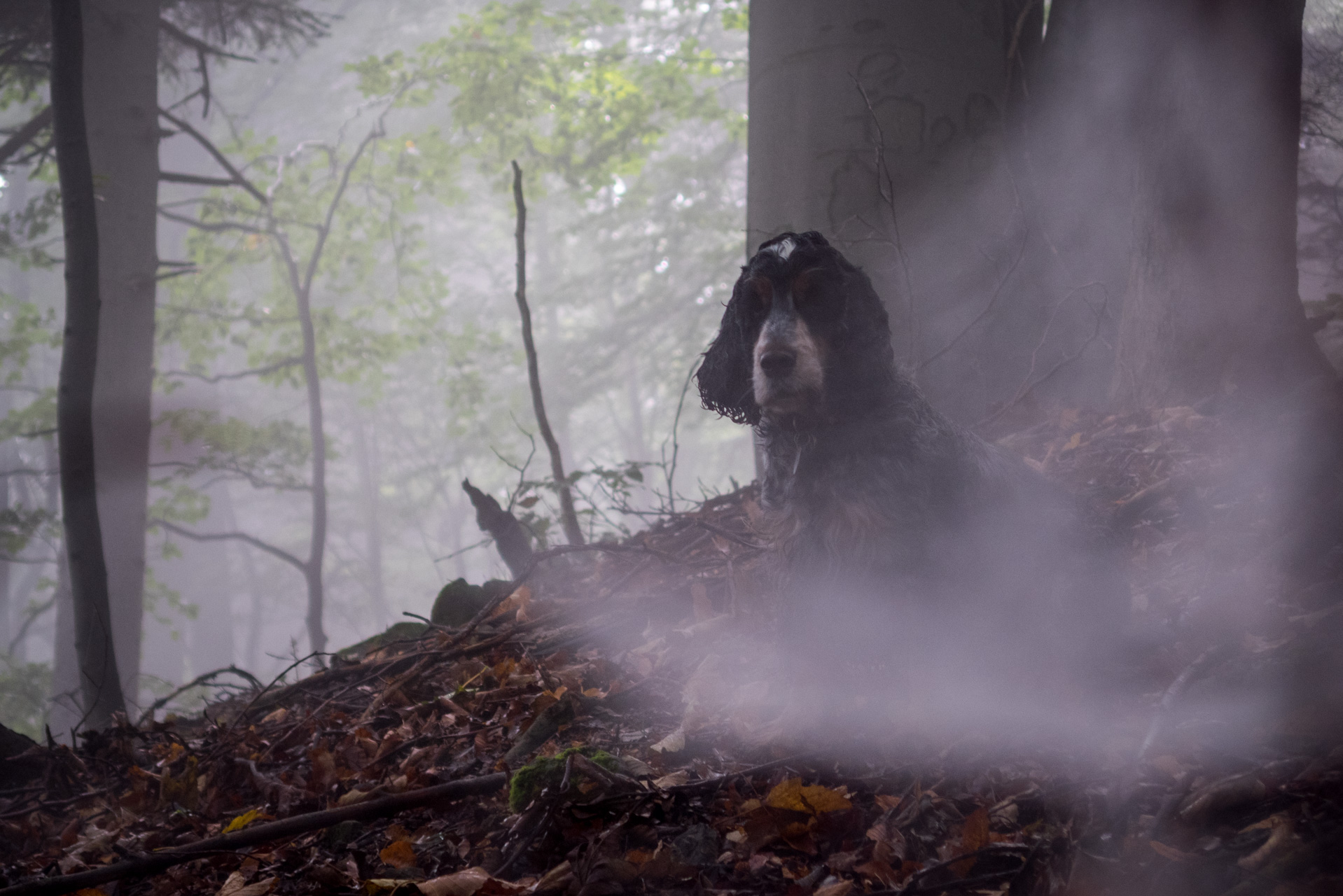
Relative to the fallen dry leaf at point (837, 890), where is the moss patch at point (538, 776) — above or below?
above

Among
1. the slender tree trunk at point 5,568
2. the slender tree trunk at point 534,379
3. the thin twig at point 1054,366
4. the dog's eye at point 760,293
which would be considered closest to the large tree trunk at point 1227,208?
the thin twig at point 1054,366

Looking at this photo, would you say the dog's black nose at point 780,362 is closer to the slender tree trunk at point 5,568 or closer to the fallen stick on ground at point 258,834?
the fallen stick on ground at point 258,834

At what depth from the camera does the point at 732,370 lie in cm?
339

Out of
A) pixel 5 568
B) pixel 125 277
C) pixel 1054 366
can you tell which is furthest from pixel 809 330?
pixel 5 568

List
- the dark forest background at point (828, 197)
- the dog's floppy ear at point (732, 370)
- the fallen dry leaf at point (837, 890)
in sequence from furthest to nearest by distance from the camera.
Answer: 1. the dark forest background at point (828, 197)
2. the dog's floppy ear at point (732, 370)
3. the fallen dry leaf at point (837, 890)

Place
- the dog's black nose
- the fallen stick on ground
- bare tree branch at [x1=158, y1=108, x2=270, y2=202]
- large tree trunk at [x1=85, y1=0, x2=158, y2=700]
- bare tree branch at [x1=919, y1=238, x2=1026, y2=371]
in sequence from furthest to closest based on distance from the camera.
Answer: large tree trunk at [x1=85, y1=0, x2=158, y2=700] < bare tree branch at [x1=158, y1=108, x2=270, y2=202] < bare tree branch at [x1=919, y1=238, x2=1026, y2=371] < the dog's black nose < the fallen stick on ground

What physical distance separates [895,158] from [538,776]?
A: 4886 millimetres

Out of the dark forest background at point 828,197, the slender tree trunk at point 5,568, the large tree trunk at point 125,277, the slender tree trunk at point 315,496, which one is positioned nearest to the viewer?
the dark forest background at point 828,197

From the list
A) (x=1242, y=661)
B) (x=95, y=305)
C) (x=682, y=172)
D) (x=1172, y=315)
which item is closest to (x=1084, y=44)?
(x=1172, y=315)

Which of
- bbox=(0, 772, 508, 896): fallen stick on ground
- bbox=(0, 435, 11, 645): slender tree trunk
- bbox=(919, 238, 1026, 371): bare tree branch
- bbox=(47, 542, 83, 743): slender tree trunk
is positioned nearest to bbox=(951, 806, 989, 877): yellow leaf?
bbox=(0, 772, 508, 896): fallen stick on ground

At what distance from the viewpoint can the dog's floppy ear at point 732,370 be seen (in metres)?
3.23

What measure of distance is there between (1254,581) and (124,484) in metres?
9.76

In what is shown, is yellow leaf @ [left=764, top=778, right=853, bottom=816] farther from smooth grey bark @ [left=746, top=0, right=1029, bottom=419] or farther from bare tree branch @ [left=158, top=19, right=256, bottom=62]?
bare tree branch @ [left=158, top=19, right=256, bottom=62]

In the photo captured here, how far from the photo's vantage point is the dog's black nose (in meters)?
2.78
